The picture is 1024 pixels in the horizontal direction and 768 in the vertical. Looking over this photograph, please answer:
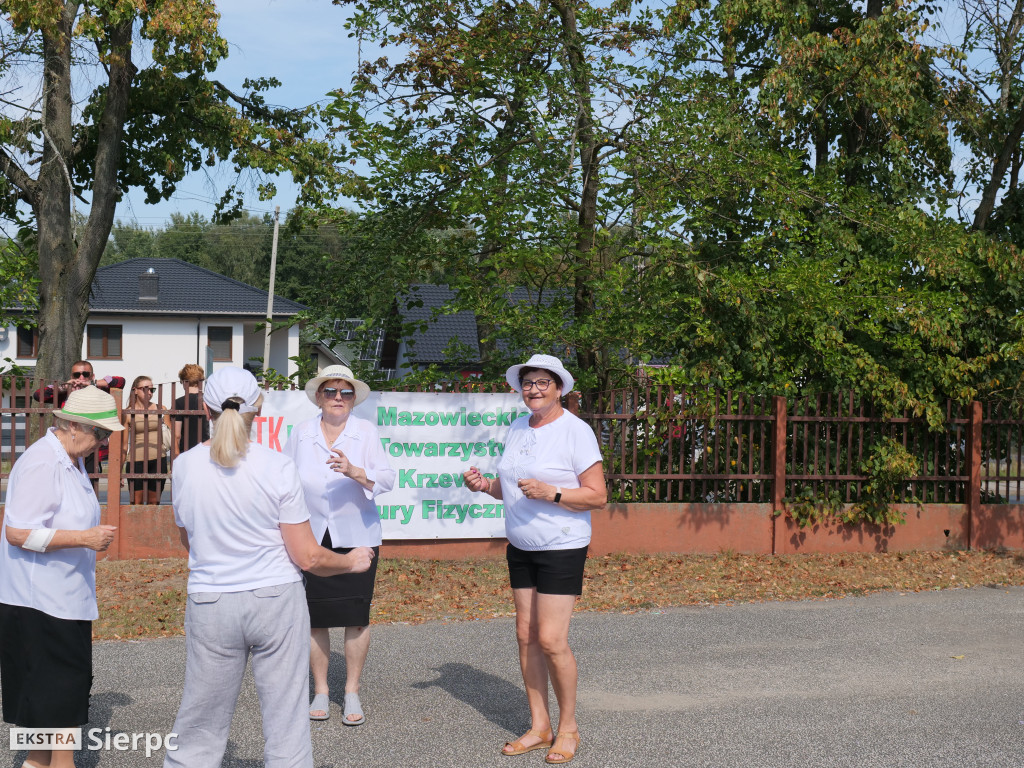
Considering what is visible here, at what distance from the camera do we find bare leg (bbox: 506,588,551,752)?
197 inches

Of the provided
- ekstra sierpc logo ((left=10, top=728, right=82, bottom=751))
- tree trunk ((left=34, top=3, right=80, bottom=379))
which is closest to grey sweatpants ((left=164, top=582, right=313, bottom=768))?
ekstra sierpc logo ((left=10, top=728, right=82, bottom=751))

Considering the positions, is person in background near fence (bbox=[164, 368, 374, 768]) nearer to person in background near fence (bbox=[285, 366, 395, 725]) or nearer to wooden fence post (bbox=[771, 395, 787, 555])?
person in background near fence (bbox=[285, 366, 395, 725])

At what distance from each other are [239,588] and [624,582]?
620 cm

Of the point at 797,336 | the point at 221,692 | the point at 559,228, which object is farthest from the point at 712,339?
the point at 221,692

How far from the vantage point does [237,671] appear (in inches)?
144

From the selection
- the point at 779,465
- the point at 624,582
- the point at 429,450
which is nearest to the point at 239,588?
the point at 624,582

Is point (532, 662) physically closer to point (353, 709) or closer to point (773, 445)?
point (353, 709)

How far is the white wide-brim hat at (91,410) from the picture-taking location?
407cm

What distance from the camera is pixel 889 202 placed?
12422 millimetres

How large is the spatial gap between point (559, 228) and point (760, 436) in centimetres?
306

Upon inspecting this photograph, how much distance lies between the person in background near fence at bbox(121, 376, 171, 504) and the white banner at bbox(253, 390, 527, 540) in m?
0.89

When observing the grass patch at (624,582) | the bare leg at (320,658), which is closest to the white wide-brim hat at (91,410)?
the bare leg at (320,658)

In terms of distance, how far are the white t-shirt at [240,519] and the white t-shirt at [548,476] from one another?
145 cm

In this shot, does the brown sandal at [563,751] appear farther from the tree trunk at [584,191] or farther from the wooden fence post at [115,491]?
the wooden fence post at [115,491]
